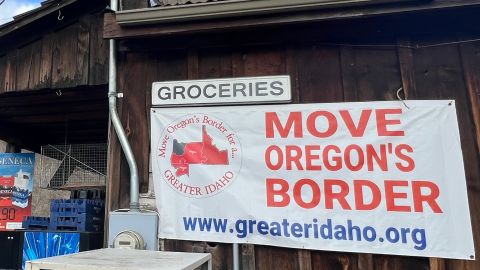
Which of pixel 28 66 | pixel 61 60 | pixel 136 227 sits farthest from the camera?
pixel 28 66

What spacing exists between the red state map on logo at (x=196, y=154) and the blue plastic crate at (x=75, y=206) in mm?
1934

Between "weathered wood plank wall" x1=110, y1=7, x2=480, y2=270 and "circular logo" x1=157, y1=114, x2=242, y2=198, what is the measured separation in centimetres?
25

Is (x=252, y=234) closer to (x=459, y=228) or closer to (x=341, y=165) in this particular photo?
(x=341, y=165)

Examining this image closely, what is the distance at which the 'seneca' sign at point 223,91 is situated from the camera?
3.08 m

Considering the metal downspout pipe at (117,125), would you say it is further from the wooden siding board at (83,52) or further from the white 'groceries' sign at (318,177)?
the wooden siding board at (83,52)

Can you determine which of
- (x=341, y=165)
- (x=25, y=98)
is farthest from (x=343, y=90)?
(x=25, y=98)

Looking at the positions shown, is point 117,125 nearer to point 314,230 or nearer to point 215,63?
point 215,63

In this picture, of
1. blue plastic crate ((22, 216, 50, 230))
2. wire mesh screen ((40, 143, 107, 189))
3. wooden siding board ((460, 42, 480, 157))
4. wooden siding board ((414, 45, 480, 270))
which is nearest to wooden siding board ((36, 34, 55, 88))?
blue plastic crate ((22, 216, 50, 230))

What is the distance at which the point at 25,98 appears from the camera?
14.4 ft

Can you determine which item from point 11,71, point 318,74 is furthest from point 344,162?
point 11,71

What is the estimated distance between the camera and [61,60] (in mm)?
3820

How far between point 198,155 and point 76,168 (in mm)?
4021

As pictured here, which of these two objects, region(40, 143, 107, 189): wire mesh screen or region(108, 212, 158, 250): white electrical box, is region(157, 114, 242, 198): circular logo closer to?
region(108, 212, 158, 250): white electrical box

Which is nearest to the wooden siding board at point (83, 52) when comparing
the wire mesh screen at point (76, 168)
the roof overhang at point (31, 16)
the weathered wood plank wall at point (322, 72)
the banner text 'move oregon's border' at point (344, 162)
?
the roof overhang at point (31, 16)
